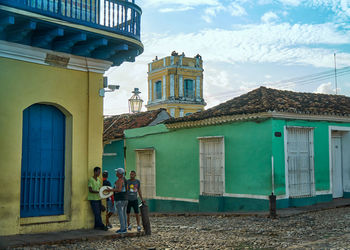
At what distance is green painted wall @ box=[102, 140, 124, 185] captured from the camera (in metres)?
18.2

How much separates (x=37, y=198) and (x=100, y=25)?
345 cm

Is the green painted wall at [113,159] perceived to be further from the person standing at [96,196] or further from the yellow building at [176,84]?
the yellow building at [176,84]

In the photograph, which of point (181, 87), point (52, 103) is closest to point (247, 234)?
point (52, 103)

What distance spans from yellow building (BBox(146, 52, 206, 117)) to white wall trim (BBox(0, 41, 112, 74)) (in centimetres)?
2592

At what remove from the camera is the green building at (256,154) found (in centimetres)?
1261

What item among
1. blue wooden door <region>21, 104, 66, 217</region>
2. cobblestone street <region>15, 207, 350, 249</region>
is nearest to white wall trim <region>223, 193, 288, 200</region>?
cobblestone street <region>15, 207, 350, 249</region>

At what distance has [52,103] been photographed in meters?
8.98

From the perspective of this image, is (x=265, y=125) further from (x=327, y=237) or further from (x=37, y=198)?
(x=37, y=198)

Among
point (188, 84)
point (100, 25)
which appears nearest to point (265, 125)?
point (100, 25)

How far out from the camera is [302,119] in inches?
516

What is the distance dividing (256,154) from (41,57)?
6534mm

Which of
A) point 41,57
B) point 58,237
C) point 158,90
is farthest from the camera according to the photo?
point 158,90

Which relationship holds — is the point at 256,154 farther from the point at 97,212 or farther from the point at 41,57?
the point at 41,57

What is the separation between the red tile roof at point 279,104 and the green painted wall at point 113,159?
328 centimetres
